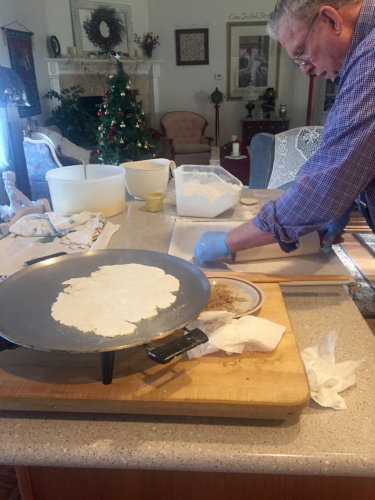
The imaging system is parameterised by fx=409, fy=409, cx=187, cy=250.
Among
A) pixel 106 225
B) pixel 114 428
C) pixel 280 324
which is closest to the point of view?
pixel 114 428

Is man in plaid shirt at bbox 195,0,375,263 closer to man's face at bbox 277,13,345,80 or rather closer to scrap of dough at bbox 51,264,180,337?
man's face at bbox 277,13,345,80

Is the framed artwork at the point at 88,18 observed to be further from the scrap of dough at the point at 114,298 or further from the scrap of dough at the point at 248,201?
the scrap of dough at the point at 114,298

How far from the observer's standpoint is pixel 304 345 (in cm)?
78

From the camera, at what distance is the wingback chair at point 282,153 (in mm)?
2979

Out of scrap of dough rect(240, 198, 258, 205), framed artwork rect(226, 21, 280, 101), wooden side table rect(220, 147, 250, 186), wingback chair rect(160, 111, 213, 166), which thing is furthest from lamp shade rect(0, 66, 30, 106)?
framed artwork rect(226, 21, 280, 101)

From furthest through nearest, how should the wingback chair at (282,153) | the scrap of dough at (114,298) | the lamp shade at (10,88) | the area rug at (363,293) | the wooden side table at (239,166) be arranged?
the wooden side table at (239,166), the lamp shade at (10,88), the wingback chair at (282,153), the area rug at (363,293), the scrap of dough at (114,298)

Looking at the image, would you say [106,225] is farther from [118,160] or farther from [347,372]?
[118,160]

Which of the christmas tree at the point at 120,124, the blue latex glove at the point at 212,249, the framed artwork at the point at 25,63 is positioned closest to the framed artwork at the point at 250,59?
the christmas tree at the point at 120,124

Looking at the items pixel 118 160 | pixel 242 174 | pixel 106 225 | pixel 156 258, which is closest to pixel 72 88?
pixel 118 160

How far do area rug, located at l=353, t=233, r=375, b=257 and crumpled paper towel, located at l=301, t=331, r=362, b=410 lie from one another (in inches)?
112

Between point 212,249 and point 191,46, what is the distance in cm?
595

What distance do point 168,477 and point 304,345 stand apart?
0.34 meters

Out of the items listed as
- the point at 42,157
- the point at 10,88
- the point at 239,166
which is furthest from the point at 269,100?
Result: the point at 10,88

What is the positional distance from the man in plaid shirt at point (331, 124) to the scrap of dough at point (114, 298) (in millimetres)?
313
